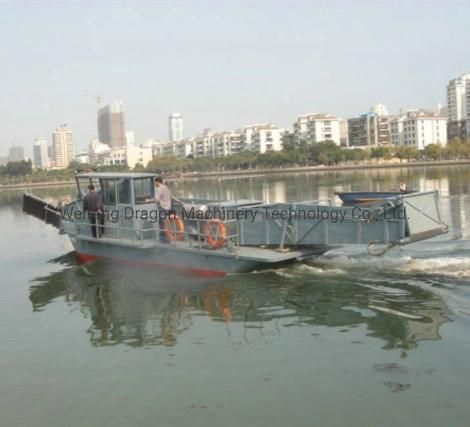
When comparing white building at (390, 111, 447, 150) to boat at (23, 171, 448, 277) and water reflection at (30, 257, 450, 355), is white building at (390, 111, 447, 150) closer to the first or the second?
boat at (23, 171, 448, 277)

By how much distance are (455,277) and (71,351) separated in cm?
826

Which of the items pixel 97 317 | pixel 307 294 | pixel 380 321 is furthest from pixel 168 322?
pixel 380 321

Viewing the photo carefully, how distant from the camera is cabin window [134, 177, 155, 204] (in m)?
18.1

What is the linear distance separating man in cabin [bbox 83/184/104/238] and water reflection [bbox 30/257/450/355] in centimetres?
201

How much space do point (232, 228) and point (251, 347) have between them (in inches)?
246

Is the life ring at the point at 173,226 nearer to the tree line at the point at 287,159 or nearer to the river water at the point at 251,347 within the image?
the river water at the point at 251,347

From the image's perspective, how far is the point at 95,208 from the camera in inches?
737

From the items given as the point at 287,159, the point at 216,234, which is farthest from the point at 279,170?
the point at 216,234

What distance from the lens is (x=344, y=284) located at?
A: 559 inches

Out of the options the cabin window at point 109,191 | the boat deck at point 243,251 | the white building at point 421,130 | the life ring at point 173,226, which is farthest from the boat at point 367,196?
the white building at point 421,130

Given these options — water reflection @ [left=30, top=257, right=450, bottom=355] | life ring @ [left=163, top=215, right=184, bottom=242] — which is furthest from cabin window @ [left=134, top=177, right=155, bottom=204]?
water reflection @ [left=30, top=257, right=450, bottom=355]

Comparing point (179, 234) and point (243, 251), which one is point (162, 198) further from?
point (243, 251)

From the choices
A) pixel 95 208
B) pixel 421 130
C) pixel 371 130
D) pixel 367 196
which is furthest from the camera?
pixel 371 130

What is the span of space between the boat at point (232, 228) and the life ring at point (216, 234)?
0.08ft
